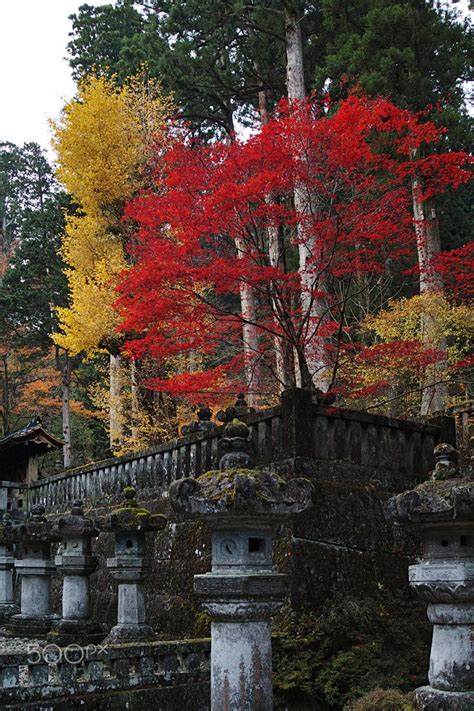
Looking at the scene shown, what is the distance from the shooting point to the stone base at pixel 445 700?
484 cm

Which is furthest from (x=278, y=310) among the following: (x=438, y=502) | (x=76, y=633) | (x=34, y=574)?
(x=438, y=502)

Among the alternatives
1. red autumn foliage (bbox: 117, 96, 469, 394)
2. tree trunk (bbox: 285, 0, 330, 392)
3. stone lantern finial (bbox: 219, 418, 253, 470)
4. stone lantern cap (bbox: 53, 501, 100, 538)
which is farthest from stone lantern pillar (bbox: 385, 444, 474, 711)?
tree trunk (bbox: 285, 0, 330, 392)

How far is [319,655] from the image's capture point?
27.2ft

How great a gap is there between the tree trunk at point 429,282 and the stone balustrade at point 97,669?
31.7 ft

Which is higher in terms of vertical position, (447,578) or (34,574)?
(447,578)

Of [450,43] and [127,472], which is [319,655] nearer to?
[127,472]

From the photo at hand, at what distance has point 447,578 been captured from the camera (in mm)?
5117

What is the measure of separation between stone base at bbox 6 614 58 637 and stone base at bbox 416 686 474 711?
870 centimetres

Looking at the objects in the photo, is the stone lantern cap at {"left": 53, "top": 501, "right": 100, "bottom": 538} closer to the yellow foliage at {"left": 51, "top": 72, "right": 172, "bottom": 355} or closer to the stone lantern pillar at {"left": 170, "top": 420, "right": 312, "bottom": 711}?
the stone lantern pillar at {"left": 170, "top": 420, "right": 312, "bottom": 711}

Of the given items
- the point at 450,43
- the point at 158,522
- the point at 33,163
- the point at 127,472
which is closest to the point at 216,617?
the point at 158,522

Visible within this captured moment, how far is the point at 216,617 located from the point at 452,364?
13472 mm

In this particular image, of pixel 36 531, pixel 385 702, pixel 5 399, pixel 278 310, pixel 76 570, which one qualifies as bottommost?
pixel 385 702

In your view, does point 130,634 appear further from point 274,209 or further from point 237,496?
point 274,209

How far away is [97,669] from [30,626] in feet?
18.2
